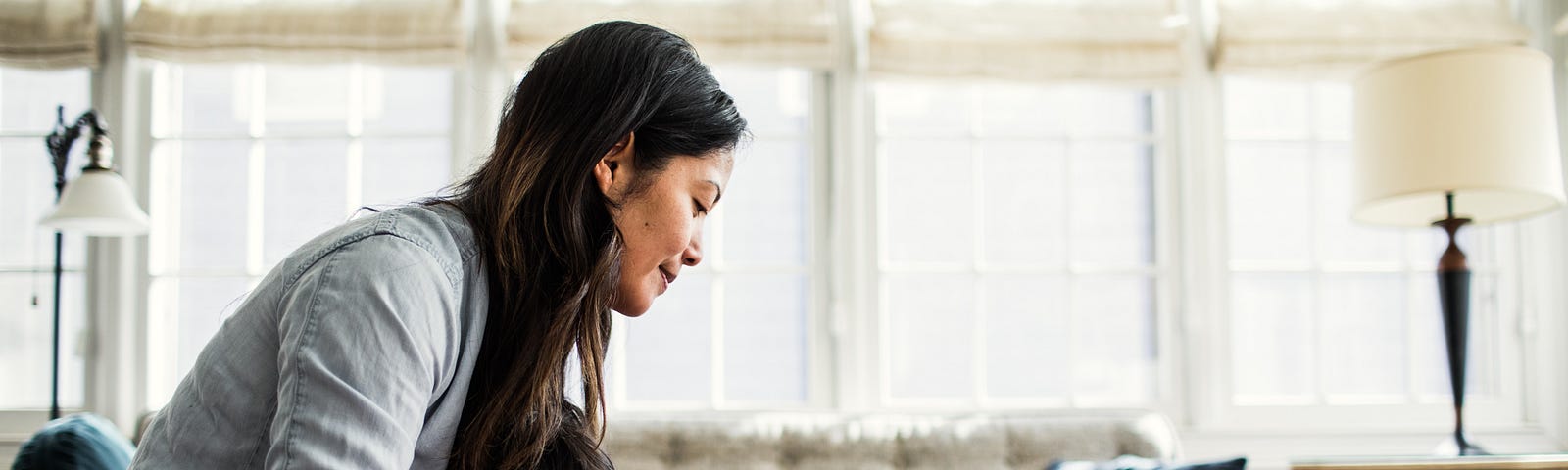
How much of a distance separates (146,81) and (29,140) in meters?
0.42

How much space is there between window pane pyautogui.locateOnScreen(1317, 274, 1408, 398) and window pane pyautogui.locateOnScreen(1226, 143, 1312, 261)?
174 mm

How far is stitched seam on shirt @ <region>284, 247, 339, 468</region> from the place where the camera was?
942 millimetres

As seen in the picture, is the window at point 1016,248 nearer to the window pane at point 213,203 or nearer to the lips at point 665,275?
the window pane at point 213,203

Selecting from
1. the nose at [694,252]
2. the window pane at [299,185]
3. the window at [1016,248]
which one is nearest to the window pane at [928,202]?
the window at [1016,248]

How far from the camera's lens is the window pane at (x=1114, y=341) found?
3744mm

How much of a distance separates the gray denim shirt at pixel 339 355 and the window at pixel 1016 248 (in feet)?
8.78

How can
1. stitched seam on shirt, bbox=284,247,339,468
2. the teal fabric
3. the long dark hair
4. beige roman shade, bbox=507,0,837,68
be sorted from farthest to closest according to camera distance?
beige roman shade, bbox=507,0,837,68, the teal fabric, the long dark hair, stitched seam on shirt, bbox=284,247,339,468

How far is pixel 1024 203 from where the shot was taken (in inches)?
148

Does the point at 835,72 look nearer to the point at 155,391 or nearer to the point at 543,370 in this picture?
the point at 155,391

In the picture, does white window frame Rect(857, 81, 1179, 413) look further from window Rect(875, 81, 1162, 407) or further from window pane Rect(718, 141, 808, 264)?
window pane Rect(718, 141, 808, 264)

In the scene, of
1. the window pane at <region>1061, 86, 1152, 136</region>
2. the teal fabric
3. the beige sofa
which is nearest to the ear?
the teal fabric

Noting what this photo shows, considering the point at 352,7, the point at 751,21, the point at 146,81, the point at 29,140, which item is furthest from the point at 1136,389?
the point at 29,140

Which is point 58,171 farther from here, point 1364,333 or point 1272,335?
point 1364,333

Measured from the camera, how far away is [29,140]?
3803 millimetres
